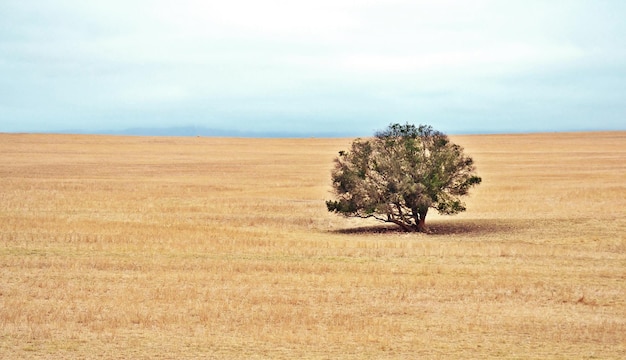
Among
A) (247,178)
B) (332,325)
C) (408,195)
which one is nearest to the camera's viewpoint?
(332,325)

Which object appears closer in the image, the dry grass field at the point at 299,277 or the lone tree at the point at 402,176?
the dry grass field at the point at 299,277

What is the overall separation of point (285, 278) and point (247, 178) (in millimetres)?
50469

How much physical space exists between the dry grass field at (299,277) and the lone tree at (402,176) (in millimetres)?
1397

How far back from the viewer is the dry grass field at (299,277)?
16.9 metres

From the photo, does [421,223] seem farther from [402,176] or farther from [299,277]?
[299,277]

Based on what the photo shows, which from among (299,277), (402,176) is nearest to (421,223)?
(402,176)

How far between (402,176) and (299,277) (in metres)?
15.0

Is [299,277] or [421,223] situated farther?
[421,223]

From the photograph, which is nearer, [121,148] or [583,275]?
[583,275]

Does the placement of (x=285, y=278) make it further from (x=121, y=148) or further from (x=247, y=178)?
(x=121, y=148)

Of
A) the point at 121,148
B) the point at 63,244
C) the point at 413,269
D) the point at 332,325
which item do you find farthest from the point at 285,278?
the point at 121,148

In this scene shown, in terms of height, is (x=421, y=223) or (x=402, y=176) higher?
(x=402, y=176)

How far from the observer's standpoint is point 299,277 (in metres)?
24.8

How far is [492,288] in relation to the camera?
23.3 meters
